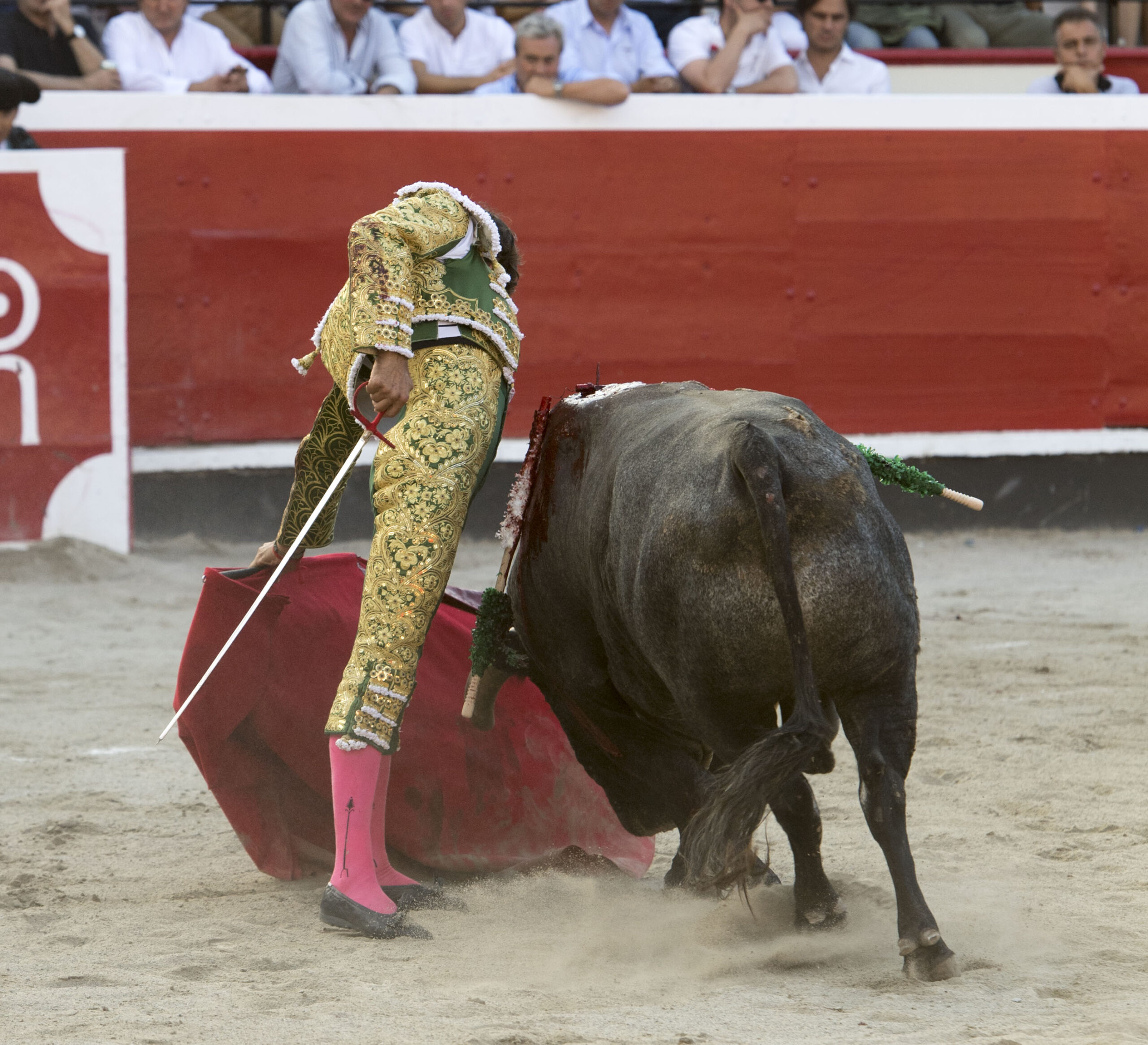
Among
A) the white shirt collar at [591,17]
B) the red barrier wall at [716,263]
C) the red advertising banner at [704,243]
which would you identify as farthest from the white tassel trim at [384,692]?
the white shirt collar at [591,17]

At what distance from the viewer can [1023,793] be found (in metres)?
3.22

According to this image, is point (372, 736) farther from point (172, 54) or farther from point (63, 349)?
point (172, 54)

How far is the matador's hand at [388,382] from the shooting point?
2.39 metres

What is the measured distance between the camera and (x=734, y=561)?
210 centimetres

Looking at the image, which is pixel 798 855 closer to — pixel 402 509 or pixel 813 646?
pixel 813 646

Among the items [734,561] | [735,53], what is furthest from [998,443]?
[734,561]

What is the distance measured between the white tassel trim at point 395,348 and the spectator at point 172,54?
13.7 ft

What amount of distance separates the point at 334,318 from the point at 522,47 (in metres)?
3.88

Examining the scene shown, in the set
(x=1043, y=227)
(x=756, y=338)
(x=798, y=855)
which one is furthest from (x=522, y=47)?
(x=798, y=855)

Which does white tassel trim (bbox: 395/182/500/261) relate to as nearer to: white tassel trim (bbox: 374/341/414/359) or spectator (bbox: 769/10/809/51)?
white tassel trim (bbox: 374/341/414/359)

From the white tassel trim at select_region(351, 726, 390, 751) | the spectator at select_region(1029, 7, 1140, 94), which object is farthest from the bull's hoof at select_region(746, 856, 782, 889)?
the spectator at select_region(1029, 7, 1140, 94)

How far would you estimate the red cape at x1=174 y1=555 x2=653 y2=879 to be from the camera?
2859 mm

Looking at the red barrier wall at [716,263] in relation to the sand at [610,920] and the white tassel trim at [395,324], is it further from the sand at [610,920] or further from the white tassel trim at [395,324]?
the white tassel trim at [395,324]

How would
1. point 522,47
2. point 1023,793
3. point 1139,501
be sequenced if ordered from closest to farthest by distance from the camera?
point 1023,793
point 522,47
point 1139,501
